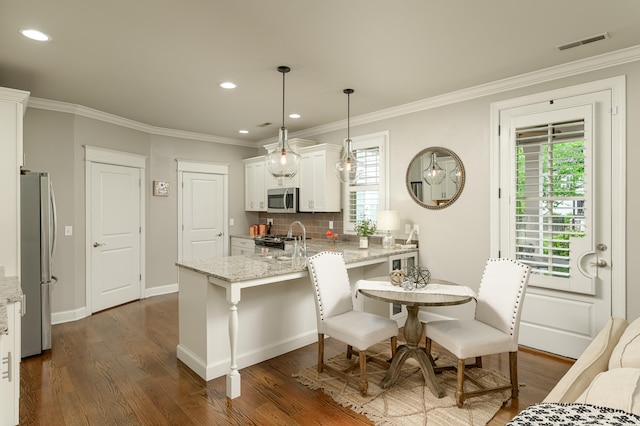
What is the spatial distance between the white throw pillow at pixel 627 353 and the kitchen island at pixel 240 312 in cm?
204

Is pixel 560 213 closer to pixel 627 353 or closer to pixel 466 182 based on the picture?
pixel 466 182

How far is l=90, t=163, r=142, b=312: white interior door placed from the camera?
4633mm

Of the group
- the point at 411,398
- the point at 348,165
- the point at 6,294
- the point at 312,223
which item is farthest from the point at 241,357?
the point at 312,223

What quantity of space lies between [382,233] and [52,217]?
364cm

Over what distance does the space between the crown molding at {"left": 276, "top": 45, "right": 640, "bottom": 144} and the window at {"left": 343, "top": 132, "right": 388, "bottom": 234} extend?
28 cm

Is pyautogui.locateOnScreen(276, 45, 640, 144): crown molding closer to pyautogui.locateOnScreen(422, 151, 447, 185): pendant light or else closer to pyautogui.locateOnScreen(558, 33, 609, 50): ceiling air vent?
pyautogui.locateOnScreen(558, 33, 609, 50): ceiling air vent

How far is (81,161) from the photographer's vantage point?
444 centimetres

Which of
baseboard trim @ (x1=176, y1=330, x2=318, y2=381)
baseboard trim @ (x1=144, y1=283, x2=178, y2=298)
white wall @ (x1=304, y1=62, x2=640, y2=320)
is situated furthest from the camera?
baseboard trim @ (x1=144, y1=283, x2=178, y2=298)

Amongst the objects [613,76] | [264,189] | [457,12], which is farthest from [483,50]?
[264,189]

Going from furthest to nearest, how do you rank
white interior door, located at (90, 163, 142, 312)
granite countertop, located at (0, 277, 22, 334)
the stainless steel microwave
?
the stainless steel microwave
white interior door, located at (90, 163, 142, 312)
granite countertop, located at (0, 277, 22, 334)

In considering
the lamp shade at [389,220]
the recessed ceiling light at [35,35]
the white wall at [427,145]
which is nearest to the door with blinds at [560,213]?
the white wall at [427,145]

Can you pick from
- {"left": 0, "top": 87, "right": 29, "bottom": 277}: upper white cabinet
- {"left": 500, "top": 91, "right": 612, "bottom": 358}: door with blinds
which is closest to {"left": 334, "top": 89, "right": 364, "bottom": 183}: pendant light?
{"left": 500, "top": 91, "right": 612, "bottom": 358}: door with blinds

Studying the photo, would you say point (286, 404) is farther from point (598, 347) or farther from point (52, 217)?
point (52, 217)

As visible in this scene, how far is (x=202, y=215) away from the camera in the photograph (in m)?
6.05
